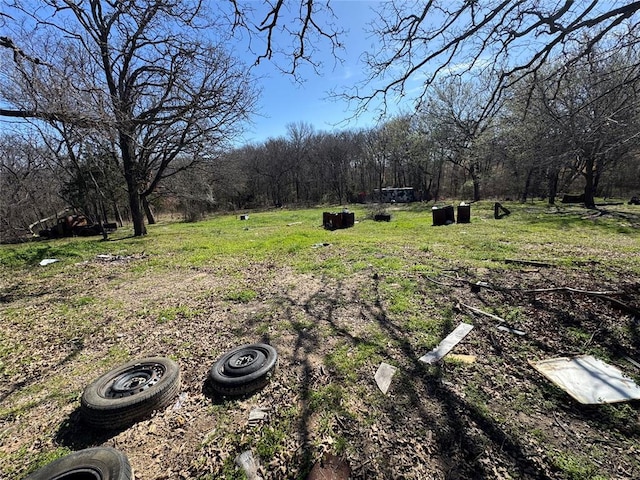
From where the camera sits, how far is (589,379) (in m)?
2.45

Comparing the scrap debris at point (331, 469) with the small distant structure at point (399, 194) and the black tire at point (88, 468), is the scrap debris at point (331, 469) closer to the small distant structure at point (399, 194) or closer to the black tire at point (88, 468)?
the black tire at point (88, 468)

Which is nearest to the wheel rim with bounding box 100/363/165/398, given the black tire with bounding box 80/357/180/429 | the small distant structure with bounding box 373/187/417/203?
the black tire with bounding box 80/357/180/429

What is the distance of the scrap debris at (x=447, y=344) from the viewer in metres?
2.87

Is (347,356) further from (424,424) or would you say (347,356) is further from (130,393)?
(130,393)

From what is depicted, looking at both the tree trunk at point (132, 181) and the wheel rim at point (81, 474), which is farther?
the tree trunk at point (132, 181)

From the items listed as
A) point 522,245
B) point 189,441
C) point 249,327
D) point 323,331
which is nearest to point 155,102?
point 249,327

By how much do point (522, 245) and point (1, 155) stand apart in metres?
22.8

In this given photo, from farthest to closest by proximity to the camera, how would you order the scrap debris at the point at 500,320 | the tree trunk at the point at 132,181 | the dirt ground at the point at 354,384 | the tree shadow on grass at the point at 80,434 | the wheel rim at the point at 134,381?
the tree trunk at the point at 132,181, the scrap debris at the point at 500,320, the wheel rim at the point at 134,381, the tree shadow on grass at the point at 80,434, the dirt ground at the point at 354,384

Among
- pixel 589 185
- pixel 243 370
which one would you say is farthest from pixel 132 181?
pixel 589 185

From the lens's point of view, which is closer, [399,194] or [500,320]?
[500,320]

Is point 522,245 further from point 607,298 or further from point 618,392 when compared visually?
point 618,392

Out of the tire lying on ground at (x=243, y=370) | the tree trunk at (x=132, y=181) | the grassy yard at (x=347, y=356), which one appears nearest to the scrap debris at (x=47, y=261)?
the grassy yard at (x=347, y=356)

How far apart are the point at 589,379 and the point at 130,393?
401 cm

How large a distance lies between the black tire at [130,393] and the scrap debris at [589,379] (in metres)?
3.44
